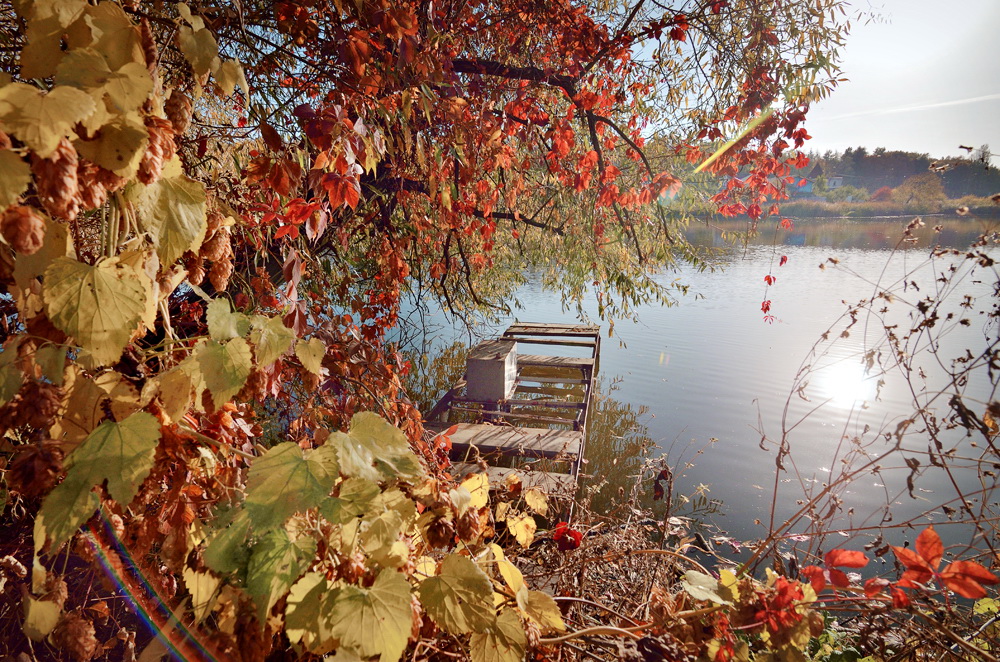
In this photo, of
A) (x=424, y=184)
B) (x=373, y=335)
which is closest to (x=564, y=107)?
(x=424, y=184)

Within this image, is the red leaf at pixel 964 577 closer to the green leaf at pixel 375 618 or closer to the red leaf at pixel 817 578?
the red leaf at pixel 817 578

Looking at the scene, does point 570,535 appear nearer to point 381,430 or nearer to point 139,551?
point 381,430

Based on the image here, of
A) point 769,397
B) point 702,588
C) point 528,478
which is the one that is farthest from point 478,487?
point 769,397

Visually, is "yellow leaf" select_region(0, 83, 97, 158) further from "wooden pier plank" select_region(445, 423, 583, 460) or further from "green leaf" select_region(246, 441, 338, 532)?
"wooden pier plank" select_region(445, 423, 583, 460)

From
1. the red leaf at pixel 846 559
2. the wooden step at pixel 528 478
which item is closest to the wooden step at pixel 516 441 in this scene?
the wooden step at pixel 528 478

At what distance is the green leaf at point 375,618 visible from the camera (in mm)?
669

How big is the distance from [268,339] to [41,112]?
15.9 inches

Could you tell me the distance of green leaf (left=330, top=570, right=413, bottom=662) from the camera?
0.67m

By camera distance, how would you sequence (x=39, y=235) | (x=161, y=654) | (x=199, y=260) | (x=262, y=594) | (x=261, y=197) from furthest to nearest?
(x=261, y=197)
(x=199, y=260)
(x=161, y=654)
(x=262, y=594)
(x=39, y=235)

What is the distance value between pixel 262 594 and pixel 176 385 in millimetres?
319

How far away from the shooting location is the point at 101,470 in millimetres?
596

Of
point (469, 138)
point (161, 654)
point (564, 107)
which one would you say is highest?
point (564, 107)

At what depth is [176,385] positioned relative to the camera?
Answer: 2.37ft

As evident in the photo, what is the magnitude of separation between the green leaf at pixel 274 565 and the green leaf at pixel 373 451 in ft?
0.50
